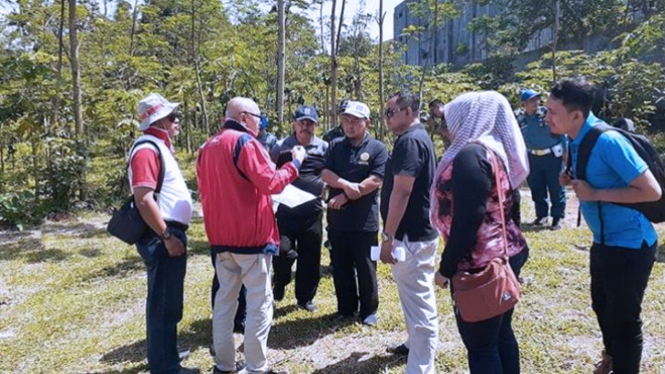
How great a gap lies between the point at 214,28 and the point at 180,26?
0.99m

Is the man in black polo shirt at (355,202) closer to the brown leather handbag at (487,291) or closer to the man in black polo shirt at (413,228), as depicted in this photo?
the man in black polo shirt at (413,228)

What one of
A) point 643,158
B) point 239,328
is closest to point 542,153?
point 643,158

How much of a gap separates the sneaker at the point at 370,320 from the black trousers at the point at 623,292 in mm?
1669

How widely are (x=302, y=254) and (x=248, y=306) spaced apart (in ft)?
3.91

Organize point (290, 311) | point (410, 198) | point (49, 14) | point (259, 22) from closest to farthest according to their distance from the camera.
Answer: point (410, 198) → point (290, 311) → point (49, 14) → point (259, 22)

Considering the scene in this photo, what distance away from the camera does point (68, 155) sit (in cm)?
908

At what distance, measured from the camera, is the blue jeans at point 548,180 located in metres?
6.27

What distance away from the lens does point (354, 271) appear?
3.91 m

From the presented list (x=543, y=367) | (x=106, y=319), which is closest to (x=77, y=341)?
(x=106, y=319)

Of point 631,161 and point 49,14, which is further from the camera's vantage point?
point 49,14

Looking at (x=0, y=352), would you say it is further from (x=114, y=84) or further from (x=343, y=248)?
(x=114, y=84)

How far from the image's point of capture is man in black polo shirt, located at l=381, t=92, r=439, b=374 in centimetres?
273

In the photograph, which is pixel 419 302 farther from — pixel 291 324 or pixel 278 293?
pixel 278 293

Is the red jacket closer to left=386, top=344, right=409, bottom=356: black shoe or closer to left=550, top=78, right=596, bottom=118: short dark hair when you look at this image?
left=386, top=344, right=409, bottom=356: black shoe
